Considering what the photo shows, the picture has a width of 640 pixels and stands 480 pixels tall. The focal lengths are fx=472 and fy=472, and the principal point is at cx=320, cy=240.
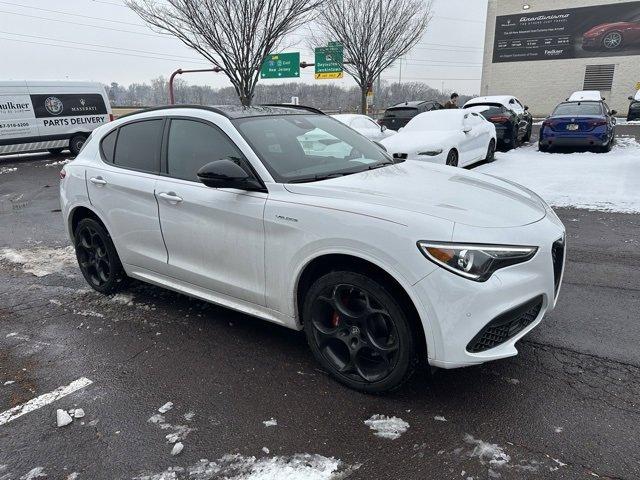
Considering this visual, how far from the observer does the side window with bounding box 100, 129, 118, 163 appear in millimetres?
4309

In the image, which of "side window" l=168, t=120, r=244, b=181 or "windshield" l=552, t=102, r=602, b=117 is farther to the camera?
"windshield" l=552, t=102, r=602, b=117

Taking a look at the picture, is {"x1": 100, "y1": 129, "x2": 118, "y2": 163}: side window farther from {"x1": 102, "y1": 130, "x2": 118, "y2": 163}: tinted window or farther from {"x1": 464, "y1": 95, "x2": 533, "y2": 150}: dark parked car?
{"x1": 464, "y1": 95, "x2": 533, "y2": 150}: dark parked car

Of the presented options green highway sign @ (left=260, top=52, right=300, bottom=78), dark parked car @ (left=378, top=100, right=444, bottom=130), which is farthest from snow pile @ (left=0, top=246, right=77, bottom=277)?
green highway sign @ (left=260, top=52, right=300, bottom=78)

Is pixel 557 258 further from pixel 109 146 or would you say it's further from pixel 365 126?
pixel 365 126

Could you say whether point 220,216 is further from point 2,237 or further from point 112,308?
point 2,237

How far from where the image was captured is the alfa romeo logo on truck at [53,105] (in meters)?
16.2

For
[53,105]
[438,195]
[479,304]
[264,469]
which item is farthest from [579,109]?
[53,105]

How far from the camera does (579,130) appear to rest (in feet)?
39.9

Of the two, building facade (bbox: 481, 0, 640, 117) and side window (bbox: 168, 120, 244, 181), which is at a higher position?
building facade (bbox: 481, 0, 640, 117)

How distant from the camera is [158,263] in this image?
387cm

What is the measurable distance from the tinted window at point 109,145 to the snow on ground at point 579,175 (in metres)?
6.59

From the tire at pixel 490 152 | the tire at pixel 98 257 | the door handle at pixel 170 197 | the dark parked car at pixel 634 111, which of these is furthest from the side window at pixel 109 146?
the dark parked car at pixel 634 111

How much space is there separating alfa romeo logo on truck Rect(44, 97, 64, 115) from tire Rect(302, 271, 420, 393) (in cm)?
1688

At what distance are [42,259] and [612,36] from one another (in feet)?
125
